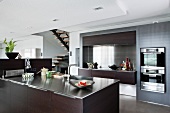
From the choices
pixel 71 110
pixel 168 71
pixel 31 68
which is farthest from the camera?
pixel 168 71

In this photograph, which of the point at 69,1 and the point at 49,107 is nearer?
the point at 49,107

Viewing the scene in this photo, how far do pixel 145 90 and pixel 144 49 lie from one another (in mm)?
1258

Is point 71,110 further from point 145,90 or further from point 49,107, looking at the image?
point 145,90

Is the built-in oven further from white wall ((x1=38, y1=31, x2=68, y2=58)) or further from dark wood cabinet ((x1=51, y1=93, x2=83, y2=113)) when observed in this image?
white wall ((x1=38, y1=31, x2=68, y2=58))

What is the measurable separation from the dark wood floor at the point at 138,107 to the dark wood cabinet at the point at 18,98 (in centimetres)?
225

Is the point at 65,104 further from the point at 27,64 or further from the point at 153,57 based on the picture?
the point at 153,57

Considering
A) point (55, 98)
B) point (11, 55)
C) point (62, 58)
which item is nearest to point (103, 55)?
point (62, 58)

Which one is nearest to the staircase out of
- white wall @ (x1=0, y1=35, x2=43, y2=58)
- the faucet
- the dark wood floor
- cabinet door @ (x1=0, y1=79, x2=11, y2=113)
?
white wall @ (x1=0, y1=35, x2=43, y2=58)

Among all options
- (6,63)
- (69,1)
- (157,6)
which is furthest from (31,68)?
(157,6)

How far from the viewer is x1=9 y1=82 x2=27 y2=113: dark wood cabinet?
2.13 metres

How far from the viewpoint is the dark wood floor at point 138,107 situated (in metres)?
3.08

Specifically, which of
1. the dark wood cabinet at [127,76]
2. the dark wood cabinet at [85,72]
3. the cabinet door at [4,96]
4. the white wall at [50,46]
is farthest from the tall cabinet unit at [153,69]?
the white wall at [50,46]

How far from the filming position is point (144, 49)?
3.76m

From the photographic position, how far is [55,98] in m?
1.64
